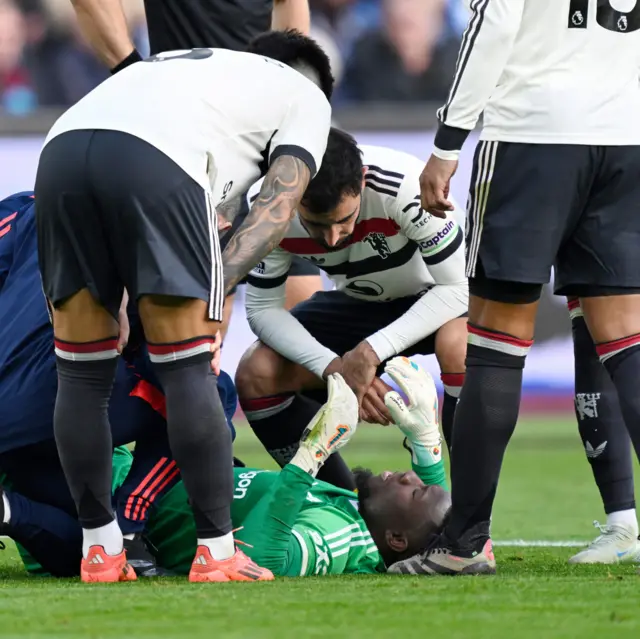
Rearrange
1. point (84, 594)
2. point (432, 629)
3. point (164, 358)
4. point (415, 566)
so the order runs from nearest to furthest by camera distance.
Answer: point (432, 629), point (84, 594), point (164, 358), point (415, 566)

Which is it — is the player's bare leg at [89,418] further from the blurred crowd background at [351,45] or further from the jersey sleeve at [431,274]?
the blurred crowd background at [351,45]

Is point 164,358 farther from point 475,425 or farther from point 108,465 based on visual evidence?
point 475,425

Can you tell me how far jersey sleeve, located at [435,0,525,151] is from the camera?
3236 mm

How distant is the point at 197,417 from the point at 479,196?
0.90 metres

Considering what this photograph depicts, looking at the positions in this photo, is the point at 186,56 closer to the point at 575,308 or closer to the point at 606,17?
the point at 606,17

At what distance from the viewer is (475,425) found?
343 cm

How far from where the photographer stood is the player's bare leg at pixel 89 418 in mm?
3334

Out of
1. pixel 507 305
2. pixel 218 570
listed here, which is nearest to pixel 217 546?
pixel 218 570

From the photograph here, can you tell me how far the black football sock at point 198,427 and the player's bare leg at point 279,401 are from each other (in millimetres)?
1440

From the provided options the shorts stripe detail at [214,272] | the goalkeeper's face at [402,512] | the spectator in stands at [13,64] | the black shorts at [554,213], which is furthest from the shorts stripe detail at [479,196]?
the spectator in stands at [13,64]

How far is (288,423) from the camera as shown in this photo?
4.78 m

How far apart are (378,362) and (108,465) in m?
1.40

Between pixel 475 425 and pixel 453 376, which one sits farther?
pixel 453 376

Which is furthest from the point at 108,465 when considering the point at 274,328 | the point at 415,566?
the point at 274,328
